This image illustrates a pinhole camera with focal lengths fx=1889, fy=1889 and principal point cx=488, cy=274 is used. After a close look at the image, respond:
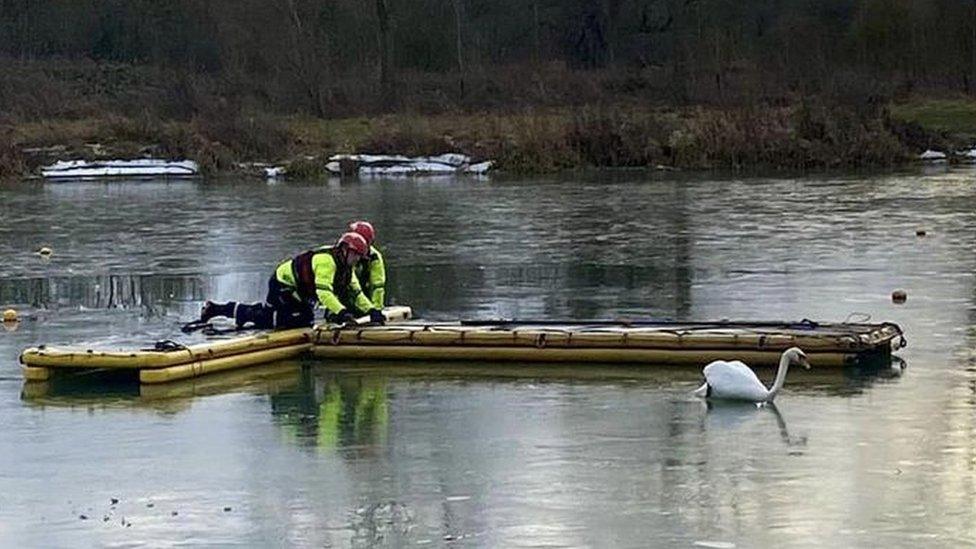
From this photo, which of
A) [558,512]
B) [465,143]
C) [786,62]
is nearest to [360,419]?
[558,512]

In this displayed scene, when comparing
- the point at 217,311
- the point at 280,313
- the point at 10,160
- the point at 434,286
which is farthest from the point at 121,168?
the point at 280,313

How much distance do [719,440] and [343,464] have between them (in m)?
2.24

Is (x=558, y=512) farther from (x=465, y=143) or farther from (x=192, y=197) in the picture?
(x=465, y=143)

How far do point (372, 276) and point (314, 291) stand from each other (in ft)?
2.15

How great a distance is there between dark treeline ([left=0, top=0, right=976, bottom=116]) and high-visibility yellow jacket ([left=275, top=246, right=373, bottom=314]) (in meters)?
38.1

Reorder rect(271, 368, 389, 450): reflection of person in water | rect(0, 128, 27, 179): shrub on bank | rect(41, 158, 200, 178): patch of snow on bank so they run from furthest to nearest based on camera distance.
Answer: rect(41, 158, 200, 178): patch of snow on bank < rect(0, 128, 27, 179): shrub on bank < rect(271, 368, 389, 450): reflection of person in water

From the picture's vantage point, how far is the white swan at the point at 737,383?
12.5m

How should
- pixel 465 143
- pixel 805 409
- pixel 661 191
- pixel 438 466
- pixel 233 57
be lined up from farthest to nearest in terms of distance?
pixel 233 57 < pixel 465 143 < pixel 661 191 < pixel 805 409 < pixel 438 466

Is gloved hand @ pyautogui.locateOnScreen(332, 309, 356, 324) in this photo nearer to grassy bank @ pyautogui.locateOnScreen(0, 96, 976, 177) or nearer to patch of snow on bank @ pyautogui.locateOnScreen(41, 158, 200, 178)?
grassy bank @ pyautogui.locateOnScreen(0, 96, 976, 177)

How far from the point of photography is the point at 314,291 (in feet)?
50.1

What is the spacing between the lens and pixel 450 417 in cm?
1242

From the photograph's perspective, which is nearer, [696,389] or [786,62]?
[696,389]

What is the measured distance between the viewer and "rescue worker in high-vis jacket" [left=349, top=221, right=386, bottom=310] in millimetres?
15469

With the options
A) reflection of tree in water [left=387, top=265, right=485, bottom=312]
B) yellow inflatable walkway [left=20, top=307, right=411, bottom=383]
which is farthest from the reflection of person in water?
reflection of tree in water [left=387, top=265, right=485, bottom=312]
